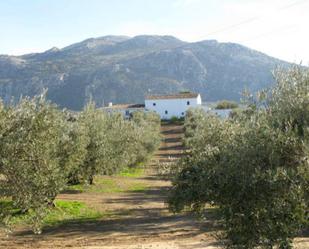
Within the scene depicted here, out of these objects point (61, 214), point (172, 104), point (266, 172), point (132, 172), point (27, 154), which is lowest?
point (132, 172)

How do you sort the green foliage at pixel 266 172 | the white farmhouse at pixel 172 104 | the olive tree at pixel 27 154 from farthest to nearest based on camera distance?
the white farmhouse at pixel 172 104 < the olive tree at pixel 27 154 < the green foliage at pixel 266 172

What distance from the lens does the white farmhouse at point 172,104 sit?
121m

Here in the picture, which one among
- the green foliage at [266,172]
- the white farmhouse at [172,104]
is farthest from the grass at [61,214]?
the white farmhouse at [172,104]

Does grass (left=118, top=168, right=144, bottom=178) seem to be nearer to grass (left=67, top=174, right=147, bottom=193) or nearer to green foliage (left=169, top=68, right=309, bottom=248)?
grass (left=67, top=174, right=147, bottom=193)

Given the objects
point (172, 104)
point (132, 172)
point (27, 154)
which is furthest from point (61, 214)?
point (172, 104)

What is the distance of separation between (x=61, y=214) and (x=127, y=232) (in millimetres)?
6728

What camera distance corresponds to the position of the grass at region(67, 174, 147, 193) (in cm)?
4100

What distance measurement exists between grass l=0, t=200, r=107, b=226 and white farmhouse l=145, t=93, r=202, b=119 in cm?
8903

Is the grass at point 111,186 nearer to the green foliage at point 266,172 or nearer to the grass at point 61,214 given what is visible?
the grass at point 61,214

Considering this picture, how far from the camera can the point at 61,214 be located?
2981 centimetres

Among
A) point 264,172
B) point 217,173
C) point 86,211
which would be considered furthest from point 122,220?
point 264,172

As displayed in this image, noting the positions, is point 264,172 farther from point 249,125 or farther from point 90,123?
point 90,123

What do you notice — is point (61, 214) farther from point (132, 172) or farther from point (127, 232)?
point (132, 172)

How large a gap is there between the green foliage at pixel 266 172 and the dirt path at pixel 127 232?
4.84 metres
